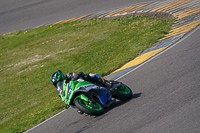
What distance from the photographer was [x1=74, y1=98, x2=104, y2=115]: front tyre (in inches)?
279

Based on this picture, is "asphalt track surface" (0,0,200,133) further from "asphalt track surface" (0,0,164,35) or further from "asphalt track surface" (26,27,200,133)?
"asphalt track surface" (0,0,164,35)

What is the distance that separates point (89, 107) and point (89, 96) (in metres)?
0.38

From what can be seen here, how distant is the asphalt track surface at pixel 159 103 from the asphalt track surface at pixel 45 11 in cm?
723

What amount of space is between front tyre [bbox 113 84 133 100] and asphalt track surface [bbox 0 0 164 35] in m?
9.30

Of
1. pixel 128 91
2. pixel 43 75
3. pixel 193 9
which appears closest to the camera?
pixel 128 91

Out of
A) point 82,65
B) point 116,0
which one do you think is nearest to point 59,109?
point 82,65

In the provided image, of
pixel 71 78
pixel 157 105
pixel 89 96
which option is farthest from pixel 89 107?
pixel 157 105

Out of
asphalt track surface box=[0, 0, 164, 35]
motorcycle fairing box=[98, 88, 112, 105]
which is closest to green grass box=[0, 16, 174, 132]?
asphalt track surface box=[0, 0, 164, 35]

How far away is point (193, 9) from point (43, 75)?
717cm

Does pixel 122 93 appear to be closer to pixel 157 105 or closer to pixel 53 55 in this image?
pixel 157 105

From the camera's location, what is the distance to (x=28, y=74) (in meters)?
13.4

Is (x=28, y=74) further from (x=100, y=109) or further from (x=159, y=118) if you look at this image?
(x=159, y=118)

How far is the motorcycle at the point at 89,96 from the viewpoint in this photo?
23.7 feet

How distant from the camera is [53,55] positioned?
47.0 feet
